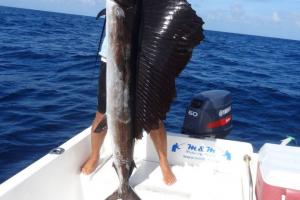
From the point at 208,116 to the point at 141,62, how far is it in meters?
1.29

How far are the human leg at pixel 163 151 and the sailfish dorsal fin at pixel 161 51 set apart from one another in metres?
0.64

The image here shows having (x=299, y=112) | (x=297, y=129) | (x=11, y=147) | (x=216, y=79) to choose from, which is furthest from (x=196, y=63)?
(x=11, y=147)

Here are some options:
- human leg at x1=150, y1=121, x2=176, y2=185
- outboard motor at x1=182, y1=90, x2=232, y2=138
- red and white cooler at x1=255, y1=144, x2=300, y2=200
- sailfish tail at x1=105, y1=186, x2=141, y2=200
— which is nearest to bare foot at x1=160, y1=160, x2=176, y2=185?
human leg at x1=150, y1=121, x2=176, y2=185

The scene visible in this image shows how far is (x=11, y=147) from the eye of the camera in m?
4.72

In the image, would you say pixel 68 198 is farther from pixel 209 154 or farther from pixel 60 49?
pixel 60 49

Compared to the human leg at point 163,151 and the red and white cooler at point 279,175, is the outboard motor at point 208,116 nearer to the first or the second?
the human leg at point 163,151

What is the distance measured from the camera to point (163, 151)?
118 inches

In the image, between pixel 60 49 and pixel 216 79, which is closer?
pixel 216 79

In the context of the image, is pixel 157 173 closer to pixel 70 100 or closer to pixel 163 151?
pixel 163 151

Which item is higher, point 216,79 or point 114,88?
point 114,88

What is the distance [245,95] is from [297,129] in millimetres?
2680

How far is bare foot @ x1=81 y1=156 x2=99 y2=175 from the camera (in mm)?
3004

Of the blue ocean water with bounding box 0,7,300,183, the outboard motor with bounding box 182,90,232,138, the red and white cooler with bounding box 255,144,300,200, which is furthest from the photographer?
the blue ocean water with bounding box 0,7,300,183

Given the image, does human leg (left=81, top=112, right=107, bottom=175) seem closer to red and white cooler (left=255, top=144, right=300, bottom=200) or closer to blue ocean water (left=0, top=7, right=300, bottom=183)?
red and white cooler (left=255, top=144, right=300, bottom=200)
